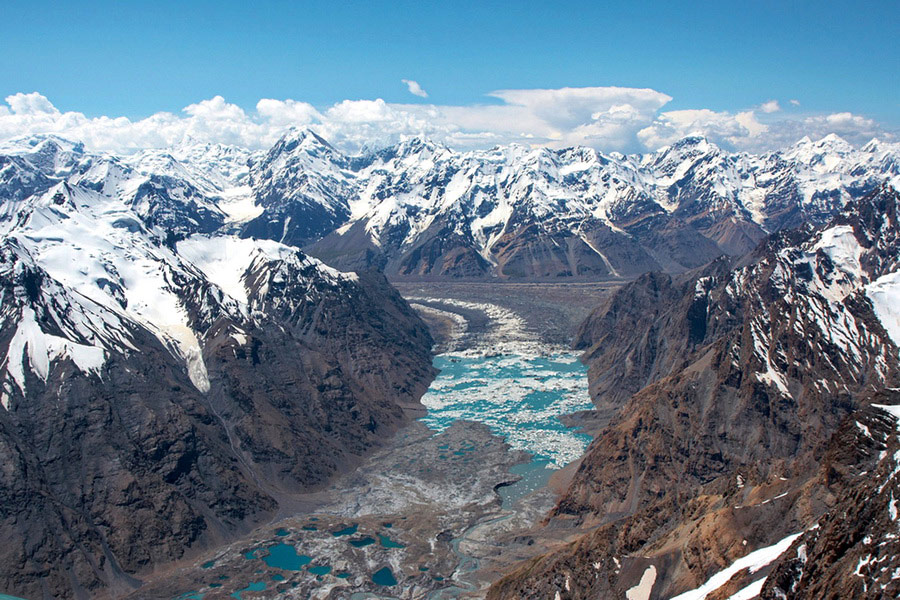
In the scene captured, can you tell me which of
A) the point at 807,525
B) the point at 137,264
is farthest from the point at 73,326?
the point at 807,525

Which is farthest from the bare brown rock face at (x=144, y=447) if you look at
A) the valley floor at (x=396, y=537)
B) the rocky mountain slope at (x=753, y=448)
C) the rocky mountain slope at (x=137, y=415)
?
the rocky mountain slope at (x=753, y=448)

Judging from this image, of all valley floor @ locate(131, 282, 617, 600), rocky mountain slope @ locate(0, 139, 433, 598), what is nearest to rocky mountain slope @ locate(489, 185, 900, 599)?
valley floor @ locate(131, 282, 617, 600)

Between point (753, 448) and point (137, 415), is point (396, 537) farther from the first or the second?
point (753, 448)

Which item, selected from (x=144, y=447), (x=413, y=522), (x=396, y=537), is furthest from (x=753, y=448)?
(x=144, y=447)

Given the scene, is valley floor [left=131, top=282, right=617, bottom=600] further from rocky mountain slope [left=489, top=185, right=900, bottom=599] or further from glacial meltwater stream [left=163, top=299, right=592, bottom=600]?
rocky mountain slope [left=489, top=185, right=900, bottom=599]

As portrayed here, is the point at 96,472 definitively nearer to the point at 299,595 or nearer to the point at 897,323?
the point at 299,595

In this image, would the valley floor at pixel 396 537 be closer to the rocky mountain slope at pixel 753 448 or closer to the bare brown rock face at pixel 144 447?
the bare brown rock face at pixel 144 447
